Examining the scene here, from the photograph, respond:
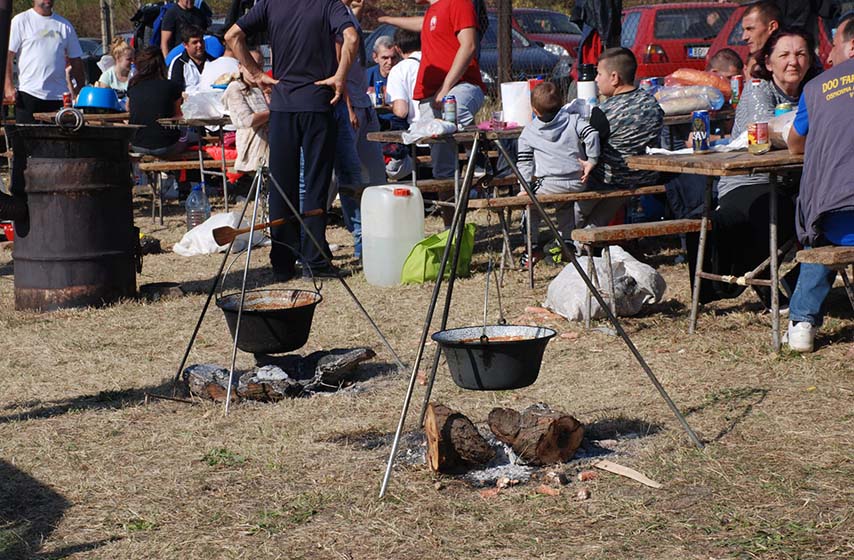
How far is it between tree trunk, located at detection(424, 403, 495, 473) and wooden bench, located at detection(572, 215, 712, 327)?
223cm

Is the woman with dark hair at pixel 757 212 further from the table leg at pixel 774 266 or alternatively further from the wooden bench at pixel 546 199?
the wooden bench at pixel 546 199

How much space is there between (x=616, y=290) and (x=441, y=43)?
2983 millimetres

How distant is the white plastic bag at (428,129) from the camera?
782cm

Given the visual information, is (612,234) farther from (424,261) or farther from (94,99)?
(94,99)

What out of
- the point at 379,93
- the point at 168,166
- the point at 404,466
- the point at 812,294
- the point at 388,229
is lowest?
the point at 404,466

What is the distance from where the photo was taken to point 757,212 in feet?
20.8

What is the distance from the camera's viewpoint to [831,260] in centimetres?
479

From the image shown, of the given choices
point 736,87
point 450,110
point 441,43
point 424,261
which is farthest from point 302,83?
point 736,87

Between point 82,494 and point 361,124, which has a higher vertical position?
point 361,124

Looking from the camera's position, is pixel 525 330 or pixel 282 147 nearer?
pixel 525 330

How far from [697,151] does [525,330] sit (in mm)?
2368

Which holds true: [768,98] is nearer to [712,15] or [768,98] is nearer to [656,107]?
[656,107]

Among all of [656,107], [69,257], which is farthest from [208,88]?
[656,107]

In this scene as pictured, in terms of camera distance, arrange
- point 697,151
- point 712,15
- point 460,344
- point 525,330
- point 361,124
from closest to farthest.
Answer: point 460,344 < point 525,330 < point 697,151 < point 361,124 < point 712,15
